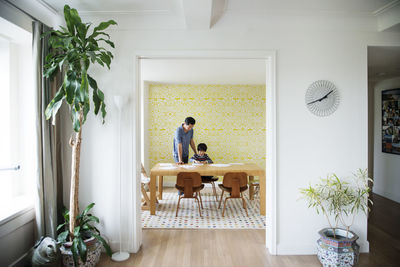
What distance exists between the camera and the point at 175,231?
3.48m

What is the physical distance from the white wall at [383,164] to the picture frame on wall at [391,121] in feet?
0.32

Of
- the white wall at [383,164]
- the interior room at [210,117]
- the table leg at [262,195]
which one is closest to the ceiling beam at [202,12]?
the table leg at [262,195]

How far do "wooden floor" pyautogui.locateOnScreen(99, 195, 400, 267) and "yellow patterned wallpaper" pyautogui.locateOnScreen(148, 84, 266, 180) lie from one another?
9.28ft

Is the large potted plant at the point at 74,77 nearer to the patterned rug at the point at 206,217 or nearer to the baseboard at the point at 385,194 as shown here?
the patterned rug at the point at 206,217

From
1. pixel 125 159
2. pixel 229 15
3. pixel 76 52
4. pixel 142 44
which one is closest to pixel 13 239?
pixel 125 159

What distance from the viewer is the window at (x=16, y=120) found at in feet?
8.30

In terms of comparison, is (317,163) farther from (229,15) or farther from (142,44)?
(142,44)

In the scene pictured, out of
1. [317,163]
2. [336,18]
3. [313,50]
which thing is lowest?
[317,163]

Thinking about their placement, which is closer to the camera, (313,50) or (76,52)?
(76,52)

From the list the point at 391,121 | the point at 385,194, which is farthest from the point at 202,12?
the point at 385,194

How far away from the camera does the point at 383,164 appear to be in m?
4.98

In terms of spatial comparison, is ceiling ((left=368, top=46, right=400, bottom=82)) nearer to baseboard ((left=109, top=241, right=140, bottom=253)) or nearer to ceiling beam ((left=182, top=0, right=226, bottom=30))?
ceiling beam ((left=182, top=0, right=226, bottom=30))

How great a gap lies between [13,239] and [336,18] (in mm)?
3956

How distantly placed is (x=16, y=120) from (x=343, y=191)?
363 centimetres
